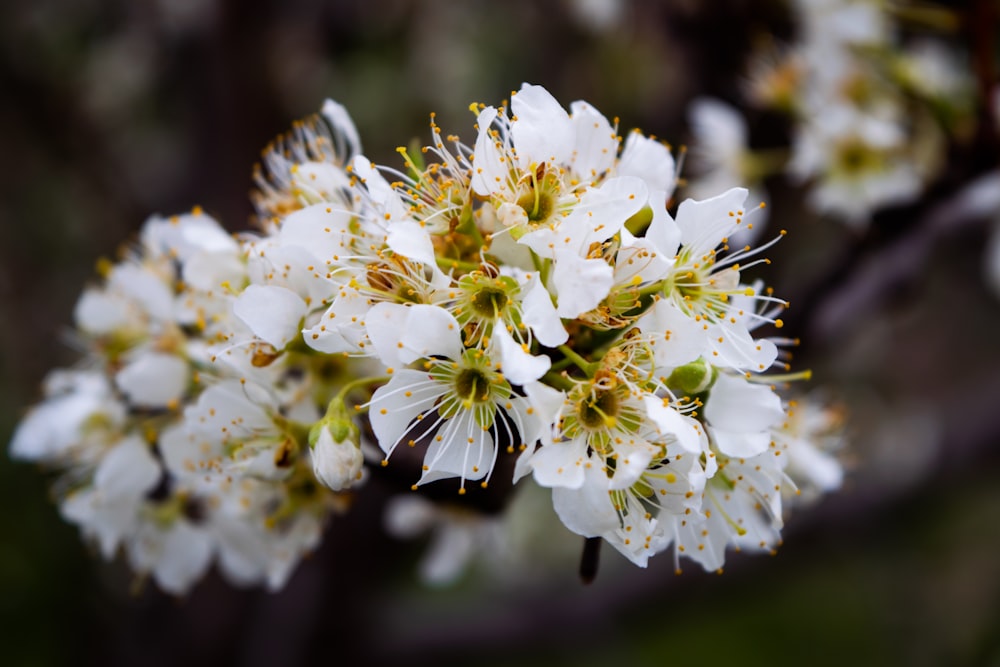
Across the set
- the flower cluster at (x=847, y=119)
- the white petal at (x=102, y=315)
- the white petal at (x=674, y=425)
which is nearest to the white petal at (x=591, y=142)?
the white petal at (x=674, y=425)

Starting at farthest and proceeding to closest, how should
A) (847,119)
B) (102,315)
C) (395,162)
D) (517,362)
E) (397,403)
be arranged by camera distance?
(395,162)
(847,119)
(102,315)
(397,403)
(517,362)

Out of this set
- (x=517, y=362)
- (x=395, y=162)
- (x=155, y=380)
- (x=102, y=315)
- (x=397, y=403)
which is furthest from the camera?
(x=395, y=162)

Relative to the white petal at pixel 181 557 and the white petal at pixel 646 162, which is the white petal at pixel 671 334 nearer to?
the white petal at pixel 646 162

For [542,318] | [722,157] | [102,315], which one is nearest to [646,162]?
[542,318]

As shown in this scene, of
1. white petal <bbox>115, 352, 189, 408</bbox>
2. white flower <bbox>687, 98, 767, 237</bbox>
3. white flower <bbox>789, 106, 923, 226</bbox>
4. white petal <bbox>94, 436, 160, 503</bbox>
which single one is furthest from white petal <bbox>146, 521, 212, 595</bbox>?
white flower <bbox>789, 106, 923, 226</bbox>

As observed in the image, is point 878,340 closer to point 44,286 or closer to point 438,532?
point 438,532

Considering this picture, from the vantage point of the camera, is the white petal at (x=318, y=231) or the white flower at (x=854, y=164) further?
the white flower at (x=854, y=164)

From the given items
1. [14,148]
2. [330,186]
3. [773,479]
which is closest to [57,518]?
[14,148]

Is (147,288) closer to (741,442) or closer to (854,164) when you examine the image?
(741,442)
